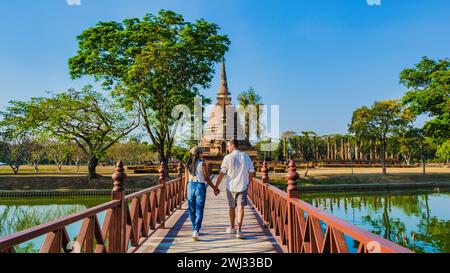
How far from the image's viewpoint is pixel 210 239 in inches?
246

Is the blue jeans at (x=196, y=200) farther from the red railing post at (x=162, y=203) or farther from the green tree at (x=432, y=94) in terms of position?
the green tree at (x=432, y=94)

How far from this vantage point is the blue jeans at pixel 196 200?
6.30 metres

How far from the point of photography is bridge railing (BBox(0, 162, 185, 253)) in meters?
2.69

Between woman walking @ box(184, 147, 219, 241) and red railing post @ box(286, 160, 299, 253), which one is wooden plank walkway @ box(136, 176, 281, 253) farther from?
red railing post @ box(286, 160, 299, 253)

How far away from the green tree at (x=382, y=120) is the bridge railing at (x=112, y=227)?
28315 millimetres

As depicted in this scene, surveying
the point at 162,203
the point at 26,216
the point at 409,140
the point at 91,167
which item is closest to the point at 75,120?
the point at 91,167

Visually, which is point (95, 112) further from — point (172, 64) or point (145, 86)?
point (172, 64)

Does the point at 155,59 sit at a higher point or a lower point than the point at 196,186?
higher

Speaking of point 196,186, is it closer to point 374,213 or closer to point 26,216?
point 374,213

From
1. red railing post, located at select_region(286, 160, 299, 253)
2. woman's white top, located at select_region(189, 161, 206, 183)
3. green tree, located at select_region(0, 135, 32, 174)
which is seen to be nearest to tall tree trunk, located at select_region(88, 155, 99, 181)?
green tree, located at select_region(0, 135, 32, 174)

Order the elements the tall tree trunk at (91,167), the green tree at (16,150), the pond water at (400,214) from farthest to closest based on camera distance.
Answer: the green tree at (16,150)
the tall tree trunk at (91,167)
the pond water at (400,214)

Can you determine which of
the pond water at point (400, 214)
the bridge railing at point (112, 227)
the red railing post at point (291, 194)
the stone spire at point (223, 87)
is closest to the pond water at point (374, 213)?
the pond water at point (400, 214)

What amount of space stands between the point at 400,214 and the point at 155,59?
16316 mm

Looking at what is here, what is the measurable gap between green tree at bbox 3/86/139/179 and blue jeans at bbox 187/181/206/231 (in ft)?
71.1
